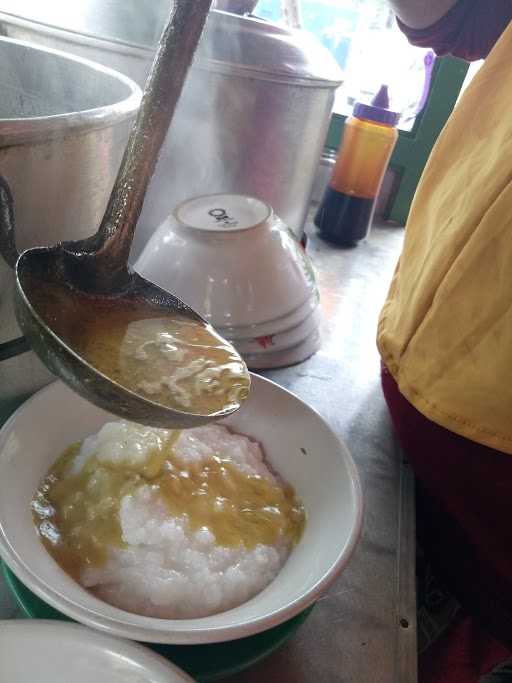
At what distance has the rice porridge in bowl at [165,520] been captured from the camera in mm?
441

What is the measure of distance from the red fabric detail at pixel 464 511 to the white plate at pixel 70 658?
0.39 m

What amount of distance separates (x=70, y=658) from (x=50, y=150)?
13.5 inches

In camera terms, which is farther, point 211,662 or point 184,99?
point 184,99

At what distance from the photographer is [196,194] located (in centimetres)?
89

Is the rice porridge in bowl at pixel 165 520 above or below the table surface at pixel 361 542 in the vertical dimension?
above

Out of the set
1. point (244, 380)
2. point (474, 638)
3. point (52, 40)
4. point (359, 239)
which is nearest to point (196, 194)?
point (52, 40)

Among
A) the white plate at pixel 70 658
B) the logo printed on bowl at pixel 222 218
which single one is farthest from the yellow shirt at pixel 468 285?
the white plate at pixel 70 658

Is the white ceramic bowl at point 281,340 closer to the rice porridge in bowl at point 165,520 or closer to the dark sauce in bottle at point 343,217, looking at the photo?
the rice porridge in bowl at point 165,520

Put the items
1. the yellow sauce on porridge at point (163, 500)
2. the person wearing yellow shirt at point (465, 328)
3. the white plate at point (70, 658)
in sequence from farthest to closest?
the person wearing yellow shirt at point (465, 328) < the yellow sauce on porridge at point (163, 500) < the white plate at point (70, 658)

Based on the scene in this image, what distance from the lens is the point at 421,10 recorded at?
754 millimetres

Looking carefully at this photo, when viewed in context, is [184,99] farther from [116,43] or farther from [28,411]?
[28,411]

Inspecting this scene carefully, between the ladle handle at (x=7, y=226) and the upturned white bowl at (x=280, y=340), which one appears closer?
the ladle handle at (x=7, y=226)

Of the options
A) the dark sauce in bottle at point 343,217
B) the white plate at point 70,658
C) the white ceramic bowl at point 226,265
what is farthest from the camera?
the dark sauce in bottle at point 343,217

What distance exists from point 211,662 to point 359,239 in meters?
1.10
